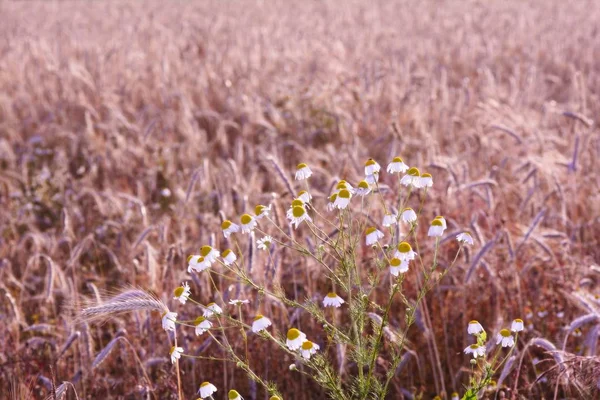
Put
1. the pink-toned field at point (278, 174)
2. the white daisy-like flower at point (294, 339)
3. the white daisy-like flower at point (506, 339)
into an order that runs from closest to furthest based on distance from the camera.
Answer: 1. the white daisy-like flower at point (294, 339)
2. the white daisy-like flower at point (506, 339)
3. the pink-toned field at point (278, 174)

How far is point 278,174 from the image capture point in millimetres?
2838

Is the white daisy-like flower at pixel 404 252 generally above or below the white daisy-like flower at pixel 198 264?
above

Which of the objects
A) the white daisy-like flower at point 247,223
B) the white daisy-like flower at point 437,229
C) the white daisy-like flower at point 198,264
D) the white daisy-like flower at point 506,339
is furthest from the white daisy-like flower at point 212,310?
the white daisy-like flower at point 506,339

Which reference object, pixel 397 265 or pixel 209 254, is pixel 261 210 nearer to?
pixel 209 254

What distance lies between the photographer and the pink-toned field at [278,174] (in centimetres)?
276

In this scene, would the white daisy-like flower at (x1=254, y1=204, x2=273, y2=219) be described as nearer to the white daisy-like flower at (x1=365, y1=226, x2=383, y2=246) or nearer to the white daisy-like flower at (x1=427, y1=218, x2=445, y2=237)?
the white daisy-like flower at (x1=365, y1=226, x2=383, y2=246)

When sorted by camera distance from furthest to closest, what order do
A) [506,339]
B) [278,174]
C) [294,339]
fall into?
1. [278,174]
2. [506,339]
3. [294,339]

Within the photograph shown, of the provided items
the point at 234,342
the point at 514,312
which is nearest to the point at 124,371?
the point at 234,342

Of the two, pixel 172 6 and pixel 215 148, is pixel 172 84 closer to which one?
pixel 215 148

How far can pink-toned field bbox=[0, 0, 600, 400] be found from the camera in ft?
9.05

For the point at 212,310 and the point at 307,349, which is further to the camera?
the point at 212,310

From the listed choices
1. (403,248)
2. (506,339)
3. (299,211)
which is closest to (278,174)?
(299,211)

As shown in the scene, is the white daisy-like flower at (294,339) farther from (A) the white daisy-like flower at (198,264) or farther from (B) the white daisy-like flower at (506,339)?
(B) the white daisy-like flower at (506,339)

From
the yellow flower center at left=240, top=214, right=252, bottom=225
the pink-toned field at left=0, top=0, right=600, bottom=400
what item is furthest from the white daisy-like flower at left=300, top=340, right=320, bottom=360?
the yellow flower center at left=240, top=214, right=252, bottom=225
